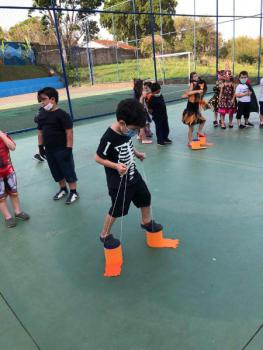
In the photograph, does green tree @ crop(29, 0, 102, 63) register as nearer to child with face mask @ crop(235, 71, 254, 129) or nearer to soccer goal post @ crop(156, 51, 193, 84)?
soccer goal post @ crop(156, 51, 193, 84)

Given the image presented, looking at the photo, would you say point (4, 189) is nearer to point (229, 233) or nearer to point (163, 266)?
point (163, 266)

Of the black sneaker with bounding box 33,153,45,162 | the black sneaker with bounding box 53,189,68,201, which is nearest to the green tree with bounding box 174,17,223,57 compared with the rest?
the black sneaker with bounding box 33,153,45,162

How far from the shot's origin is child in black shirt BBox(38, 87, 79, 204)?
12.4ft

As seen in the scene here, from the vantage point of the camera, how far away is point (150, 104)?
6.28m

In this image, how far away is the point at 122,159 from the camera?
2.65m

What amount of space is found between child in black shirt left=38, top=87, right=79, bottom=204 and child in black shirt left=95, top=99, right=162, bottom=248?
4.42 feet

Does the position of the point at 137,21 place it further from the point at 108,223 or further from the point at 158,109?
the point at 108,223

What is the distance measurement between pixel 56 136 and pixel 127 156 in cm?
155

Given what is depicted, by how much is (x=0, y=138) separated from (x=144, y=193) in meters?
1.72

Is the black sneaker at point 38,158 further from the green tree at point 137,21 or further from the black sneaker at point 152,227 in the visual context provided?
the green tree at point 137,21

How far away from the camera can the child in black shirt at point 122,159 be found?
7.97ft

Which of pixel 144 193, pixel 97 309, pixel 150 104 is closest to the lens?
→ pixel 97 309

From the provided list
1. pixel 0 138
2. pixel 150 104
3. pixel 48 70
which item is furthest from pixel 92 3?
pixel 0 138

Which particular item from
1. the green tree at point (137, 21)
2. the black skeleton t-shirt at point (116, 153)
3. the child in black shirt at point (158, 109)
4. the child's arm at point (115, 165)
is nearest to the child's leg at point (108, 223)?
the black skeleton t-shirt at point (116, 153)
